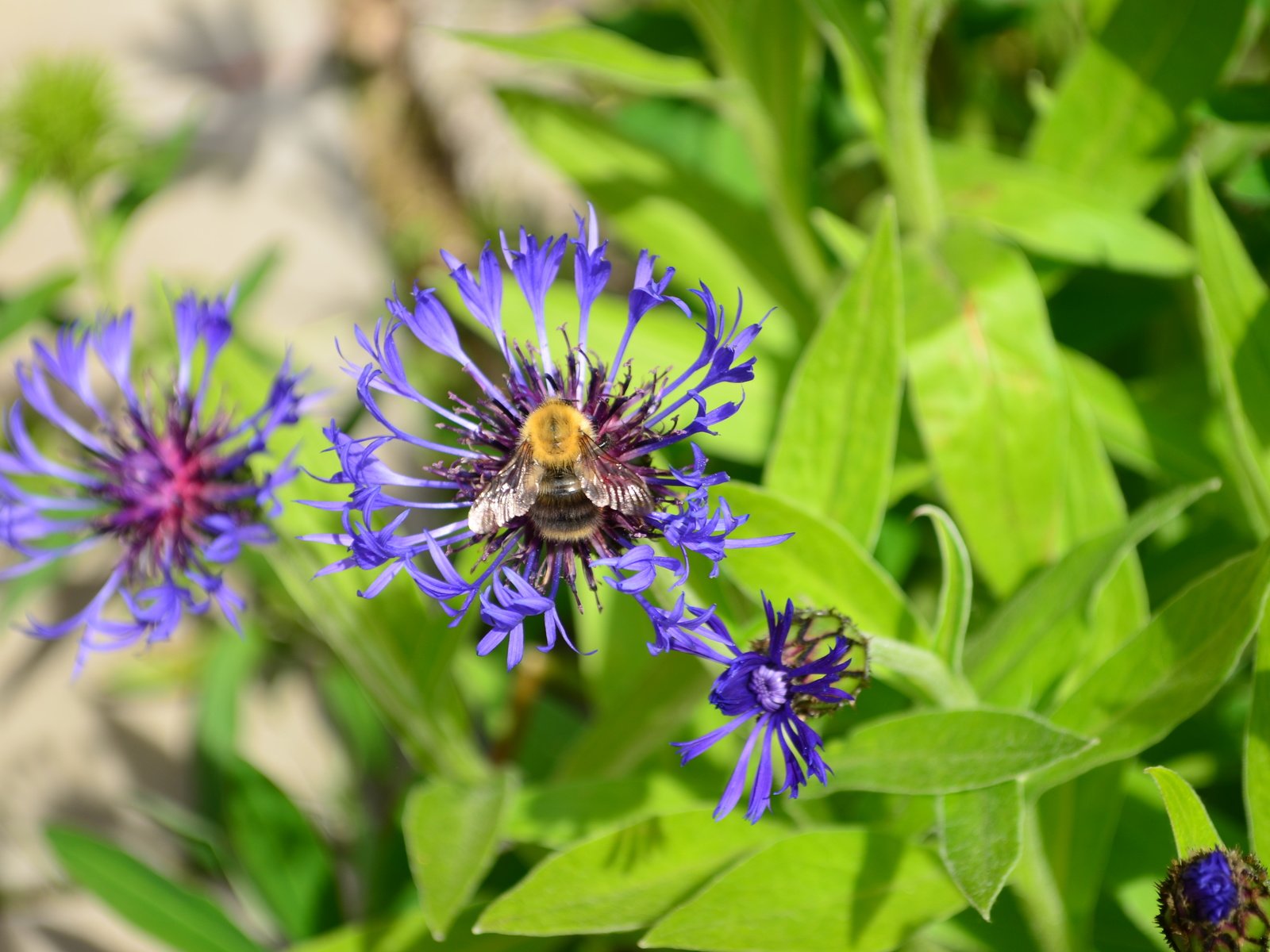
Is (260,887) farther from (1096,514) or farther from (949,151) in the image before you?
(949,151)

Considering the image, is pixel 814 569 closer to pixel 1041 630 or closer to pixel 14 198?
pixel 1041 630

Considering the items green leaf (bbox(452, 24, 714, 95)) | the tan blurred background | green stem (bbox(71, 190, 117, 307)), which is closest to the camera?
green leaf (bbox(452, 24, 714, 95))

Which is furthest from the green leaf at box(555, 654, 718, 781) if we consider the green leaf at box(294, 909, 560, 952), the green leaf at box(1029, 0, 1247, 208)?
the green leaf at box(1029, 0, 1247, 208)

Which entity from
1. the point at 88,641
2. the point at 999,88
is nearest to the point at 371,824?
the point at 88,641

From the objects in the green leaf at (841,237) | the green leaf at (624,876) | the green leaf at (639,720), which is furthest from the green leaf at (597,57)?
the green leaf at (624,876)

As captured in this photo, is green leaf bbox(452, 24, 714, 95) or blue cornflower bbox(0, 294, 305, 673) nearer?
blue cornflower bbox(0, 294, 305, 673)

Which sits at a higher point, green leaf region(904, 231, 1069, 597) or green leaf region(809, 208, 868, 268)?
green leaf region(809, 208, 868, 268)

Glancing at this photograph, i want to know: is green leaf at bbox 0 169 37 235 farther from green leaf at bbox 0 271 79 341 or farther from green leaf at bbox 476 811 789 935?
green leaf at bbox 476 811 789 935
